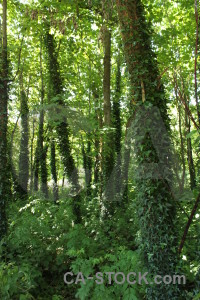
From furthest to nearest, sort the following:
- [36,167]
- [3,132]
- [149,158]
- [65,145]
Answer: [36,167] < [65,145] < [3,132] < [149,158]

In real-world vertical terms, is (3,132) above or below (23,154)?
above

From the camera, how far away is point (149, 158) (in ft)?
12.0

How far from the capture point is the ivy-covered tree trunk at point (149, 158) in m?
3.54

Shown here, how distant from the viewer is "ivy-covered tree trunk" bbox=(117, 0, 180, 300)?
11.6 ft

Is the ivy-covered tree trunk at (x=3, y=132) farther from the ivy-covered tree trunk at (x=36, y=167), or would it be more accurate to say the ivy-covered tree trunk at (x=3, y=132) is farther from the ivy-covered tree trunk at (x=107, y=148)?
the ivy-covered tree trunk at (x=36, y=167)

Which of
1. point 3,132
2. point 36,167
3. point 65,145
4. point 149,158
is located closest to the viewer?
point 149,158

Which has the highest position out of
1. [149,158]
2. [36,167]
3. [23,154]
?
[23,154]

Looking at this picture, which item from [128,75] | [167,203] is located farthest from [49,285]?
[128,75]

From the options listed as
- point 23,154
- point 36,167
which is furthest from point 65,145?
point 23,154

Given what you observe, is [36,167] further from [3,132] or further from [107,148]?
[3,132]

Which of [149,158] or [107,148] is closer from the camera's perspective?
[149,158]

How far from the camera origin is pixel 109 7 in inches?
172

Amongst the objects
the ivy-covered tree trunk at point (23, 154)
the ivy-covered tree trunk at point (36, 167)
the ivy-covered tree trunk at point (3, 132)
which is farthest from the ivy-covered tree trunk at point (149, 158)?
the ivy-covered tree trunk at point (23, 154)

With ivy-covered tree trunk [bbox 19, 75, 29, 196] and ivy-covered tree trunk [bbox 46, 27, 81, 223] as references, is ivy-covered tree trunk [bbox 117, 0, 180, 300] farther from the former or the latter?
ivy-covered tree trunk [bbox 19, 75, 29, 196]
